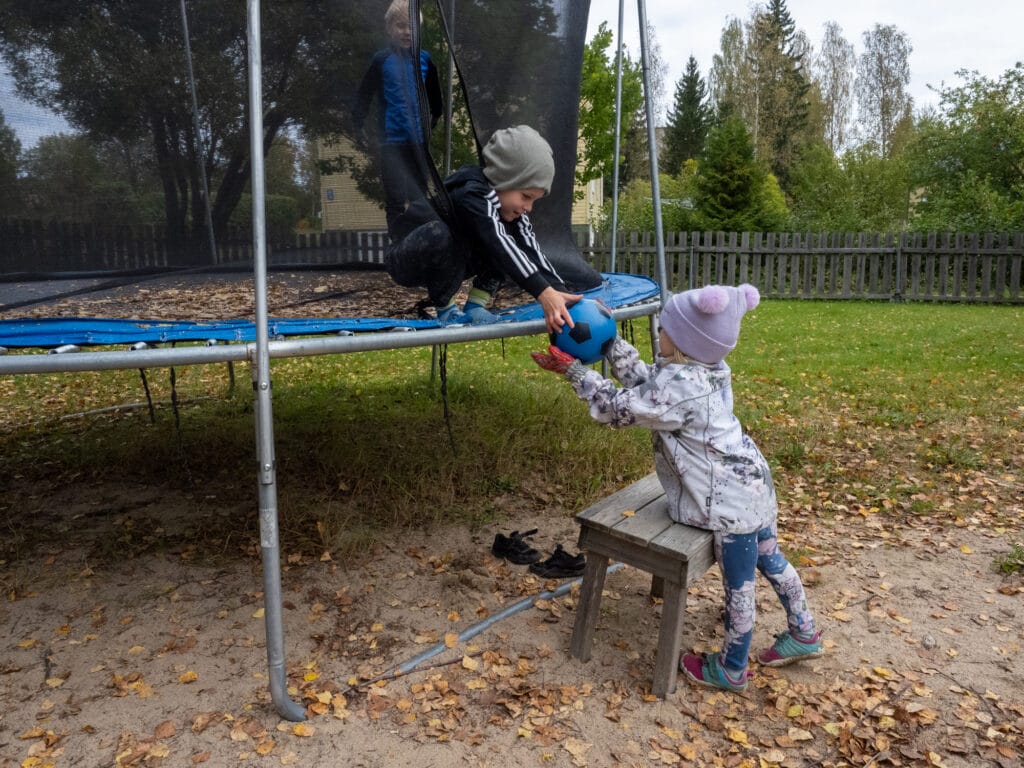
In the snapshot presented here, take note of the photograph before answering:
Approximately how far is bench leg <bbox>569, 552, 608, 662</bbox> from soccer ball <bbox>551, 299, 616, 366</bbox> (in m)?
0.71

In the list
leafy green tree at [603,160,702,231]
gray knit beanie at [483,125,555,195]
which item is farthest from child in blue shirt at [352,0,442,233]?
leafy green tree at [603,160,702,231]

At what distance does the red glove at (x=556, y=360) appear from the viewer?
2.78 metres

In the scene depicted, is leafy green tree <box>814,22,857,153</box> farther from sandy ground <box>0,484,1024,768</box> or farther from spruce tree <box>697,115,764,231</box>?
sandy ground <box>0,484,1024,768</box>

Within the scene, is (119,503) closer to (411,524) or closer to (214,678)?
(411,524)

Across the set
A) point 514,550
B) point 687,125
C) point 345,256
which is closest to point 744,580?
point 514,550

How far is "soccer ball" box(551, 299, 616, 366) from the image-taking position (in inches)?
113

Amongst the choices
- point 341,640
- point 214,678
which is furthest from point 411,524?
point 214,678

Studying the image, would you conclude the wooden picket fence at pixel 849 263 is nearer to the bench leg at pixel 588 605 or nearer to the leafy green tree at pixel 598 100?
the leafy green tree at pixel 598 100

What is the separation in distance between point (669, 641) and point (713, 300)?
1092 millimetres

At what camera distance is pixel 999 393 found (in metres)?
6.46

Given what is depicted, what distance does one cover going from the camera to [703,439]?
2.55 metres

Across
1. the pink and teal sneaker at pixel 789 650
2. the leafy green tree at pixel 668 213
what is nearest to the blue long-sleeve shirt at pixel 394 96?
the pink and teal sneaker at pixel 789 650

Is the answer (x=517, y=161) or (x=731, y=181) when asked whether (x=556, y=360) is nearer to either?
(x=517, y=161)

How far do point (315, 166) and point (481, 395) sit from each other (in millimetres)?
2977
